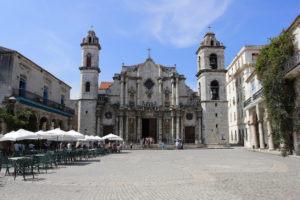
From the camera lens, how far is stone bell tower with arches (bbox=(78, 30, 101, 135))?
3512 cm

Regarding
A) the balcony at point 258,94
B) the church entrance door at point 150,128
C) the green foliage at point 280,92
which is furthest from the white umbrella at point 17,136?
the church entrance door at point 150,128

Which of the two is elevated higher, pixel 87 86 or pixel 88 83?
pixel 88 83

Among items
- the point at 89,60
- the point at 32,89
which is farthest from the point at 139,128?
the point at 32,89

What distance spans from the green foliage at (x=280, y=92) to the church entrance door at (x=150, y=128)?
20328 mm

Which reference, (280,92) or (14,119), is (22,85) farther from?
(280,92)

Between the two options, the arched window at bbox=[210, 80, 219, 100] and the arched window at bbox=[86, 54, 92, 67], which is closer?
the arched window at bbox=[86, 54, 92, 67]

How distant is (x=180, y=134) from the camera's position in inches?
1416

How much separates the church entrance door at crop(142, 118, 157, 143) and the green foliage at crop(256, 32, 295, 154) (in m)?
20.3

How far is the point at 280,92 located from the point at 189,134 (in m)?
20.1

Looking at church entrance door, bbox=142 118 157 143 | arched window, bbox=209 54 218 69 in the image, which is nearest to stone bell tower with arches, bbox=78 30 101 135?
church entrance door, bbox=142 118 157 143

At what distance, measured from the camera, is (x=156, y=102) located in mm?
37812

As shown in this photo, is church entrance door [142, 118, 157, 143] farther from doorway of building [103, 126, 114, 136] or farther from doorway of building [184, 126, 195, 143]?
doorway of building [103, 126, 114, 136]

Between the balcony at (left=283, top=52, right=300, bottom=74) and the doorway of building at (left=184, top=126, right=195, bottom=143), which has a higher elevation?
the balcony at (left=283, top=52, right=300, bottom=74)

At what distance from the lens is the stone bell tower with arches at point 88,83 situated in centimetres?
3512
